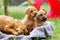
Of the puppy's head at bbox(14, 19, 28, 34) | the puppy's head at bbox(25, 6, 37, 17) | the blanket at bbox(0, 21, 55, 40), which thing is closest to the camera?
the blanket at bbox(0, 21, 55, 40)

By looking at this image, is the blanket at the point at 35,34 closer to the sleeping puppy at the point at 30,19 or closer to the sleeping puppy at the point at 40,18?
the sleeping puppy at the point at 40,18

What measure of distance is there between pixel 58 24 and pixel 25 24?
1203 millimetres

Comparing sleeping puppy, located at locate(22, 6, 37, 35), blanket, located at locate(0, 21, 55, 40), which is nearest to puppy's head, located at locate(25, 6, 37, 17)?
sleeping puppy, located at locate(22, 6, 37, 35)

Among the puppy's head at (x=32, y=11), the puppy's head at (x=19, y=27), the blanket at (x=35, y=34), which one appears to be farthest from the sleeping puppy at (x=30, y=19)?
the blanket at (x=35, y=34)

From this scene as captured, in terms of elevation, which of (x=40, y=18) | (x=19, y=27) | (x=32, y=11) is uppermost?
(x=32, y=11)

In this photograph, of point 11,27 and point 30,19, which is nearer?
point 11,27

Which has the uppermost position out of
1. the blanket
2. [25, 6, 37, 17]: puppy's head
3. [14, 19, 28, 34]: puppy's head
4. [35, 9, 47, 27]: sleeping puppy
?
[25, 6, 37, 17]: puppy's head

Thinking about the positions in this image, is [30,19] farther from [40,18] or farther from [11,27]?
[11,27]

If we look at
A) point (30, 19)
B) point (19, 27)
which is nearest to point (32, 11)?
point (30, 19)

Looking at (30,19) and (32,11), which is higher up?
(32,11)

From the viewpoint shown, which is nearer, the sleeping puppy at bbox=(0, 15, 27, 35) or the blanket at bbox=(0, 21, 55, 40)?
the blanket at bbox=(0, 21, 55, 40)

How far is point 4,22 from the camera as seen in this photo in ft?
13.0

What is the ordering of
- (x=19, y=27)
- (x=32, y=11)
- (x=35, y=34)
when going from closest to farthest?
1. (x=35, y=34)
2. (x=19, y=27)
3. (x=32, y=11)

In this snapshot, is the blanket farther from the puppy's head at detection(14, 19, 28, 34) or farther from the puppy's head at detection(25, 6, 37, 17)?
the puppy's head at detection(25, 6, 37, 17)
